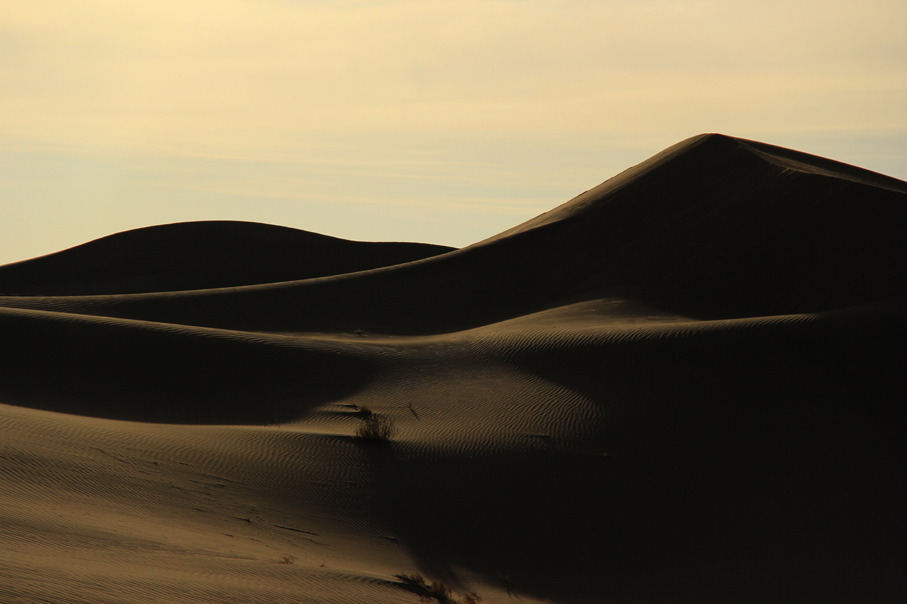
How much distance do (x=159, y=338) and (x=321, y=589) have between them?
1028 cm

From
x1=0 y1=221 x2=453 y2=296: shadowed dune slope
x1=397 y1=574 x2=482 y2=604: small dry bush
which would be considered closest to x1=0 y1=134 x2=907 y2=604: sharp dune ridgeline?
x1=397 y1=574 x2=482 y2=604: small dry bush

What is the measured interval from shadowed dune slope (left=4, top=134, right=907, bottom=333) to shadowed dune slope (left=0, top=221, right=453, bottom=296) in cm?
1251

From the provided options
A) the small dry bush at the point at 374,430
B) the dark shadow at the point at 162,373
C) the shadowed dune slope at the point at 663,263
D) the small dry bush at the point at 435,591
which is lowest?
the small dry bush at the point at 435,591

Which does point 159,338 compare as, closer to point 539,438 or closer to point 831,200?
point 539,438

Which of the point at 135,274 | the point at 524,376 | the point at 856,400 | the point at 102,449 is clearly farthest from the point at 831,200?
the point at 135,274

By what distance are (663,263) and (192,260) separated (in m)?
22.7

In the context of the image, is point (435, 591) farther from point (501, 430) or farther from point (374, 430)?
point (501, 430)

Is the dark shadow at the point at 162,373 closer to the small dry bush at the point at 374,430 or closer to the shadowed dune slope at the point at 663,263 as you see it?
the small dry bush at the point at 374,430

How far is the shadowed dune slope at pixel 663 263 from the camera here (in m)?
18.4

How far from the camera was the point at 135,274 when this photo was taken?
35688 millimetres

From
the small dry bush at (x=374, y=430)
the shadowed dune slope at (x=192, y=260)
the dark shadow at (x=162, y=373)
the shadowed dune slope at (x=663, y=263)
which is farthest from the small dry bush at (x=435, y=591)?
the shadowed dune slope at (x=192, y=260)

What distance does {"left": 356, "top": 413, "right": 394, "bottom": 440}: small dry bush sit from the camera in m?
11.4

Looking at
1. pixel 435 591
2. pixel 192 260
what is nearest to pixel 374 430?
pixel 435 591

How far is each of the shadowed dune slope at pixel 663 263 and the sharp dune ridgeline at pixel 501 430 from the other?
105 mm
